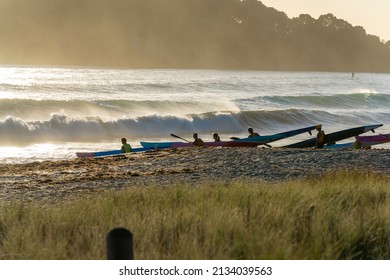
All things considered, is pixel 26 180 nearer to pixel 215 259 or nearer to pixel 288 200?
pixel 288 200

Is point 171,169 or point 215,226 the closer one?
point 215,226

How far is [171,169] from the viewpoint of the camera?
51.3 feet

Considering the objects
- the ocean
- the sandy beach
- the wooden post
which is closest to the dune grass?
the wooden post

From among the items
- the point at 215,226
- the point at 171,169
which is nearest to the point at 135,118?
the point at 171,169

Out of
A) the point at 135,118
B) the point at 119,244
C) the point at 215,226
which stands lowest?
the point at 215,226

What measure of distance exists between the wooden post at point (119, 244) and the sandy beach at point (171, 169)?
6489mm

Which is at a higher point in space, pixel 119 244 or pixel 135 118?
pixel 135 118

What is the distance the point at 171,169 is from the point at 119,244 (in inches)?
435

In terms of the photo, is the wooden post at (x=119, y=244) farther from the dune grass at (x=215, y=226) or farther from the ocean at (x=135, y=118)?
the ocean at (x=135, y=118)

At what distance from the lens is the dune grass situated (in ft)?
19.4

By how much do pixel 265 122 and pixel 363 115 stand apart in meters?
9.74

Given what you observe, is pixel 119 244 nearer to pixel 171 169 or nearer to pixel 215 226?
pixel 215 226

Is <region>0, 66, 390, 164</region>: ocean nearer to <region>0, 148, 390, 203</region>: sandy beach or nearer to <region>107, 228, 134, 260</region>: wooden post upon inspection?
<region>0, 148, 390, 203</region>: sandy beach
